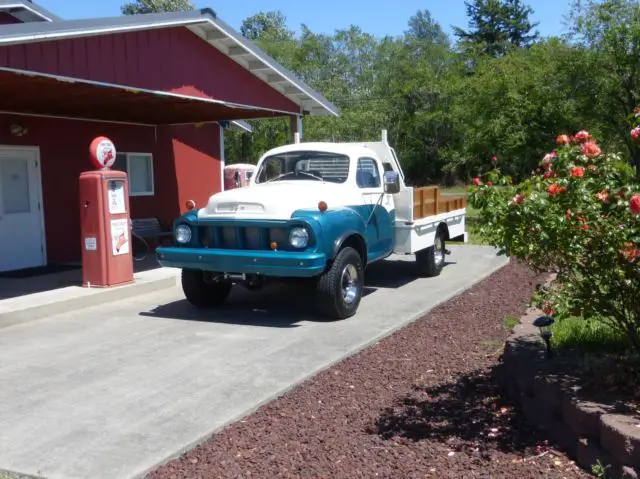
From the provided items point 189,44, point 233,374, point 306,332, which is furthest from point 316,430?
point 189,44

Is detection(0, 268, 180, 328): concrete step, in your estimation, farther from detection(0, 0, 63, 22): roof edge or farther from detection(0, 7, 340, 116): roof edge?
detection(0, 0, 63, 22): roof edge

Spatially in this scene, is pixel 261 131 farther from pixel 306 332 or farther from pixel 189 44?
pixel 306 332

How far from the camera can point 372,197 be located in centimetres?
905

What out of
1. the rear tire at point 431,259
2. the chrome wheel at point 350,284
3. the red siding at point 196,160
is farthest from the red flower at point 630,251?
the red siding at point 196,160

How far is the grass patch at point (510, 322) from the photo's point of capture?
7292mm

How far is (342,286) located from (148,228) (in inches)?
283

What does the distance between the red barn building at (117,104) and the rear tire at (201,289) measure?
9.11ft

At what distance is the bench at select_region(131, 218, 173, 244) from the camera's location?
44.9 feet

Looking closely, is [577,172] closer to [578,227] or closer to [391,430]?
[578,227]

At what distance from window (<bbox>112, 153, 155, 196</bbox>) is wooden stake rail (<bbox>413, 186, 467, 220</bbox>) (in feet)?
21.1

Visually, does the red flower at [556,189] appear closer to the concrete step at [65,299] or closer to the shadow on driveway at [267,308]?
the shadow on driveway at [267,308]

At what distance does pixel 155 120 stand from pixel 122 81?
4.83 meters

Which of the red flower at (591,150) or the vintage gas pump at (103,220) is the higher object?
the red flower at (591,150)

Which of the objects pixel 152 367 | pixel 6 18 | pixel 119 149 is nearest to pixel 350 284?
pixel 152 367
